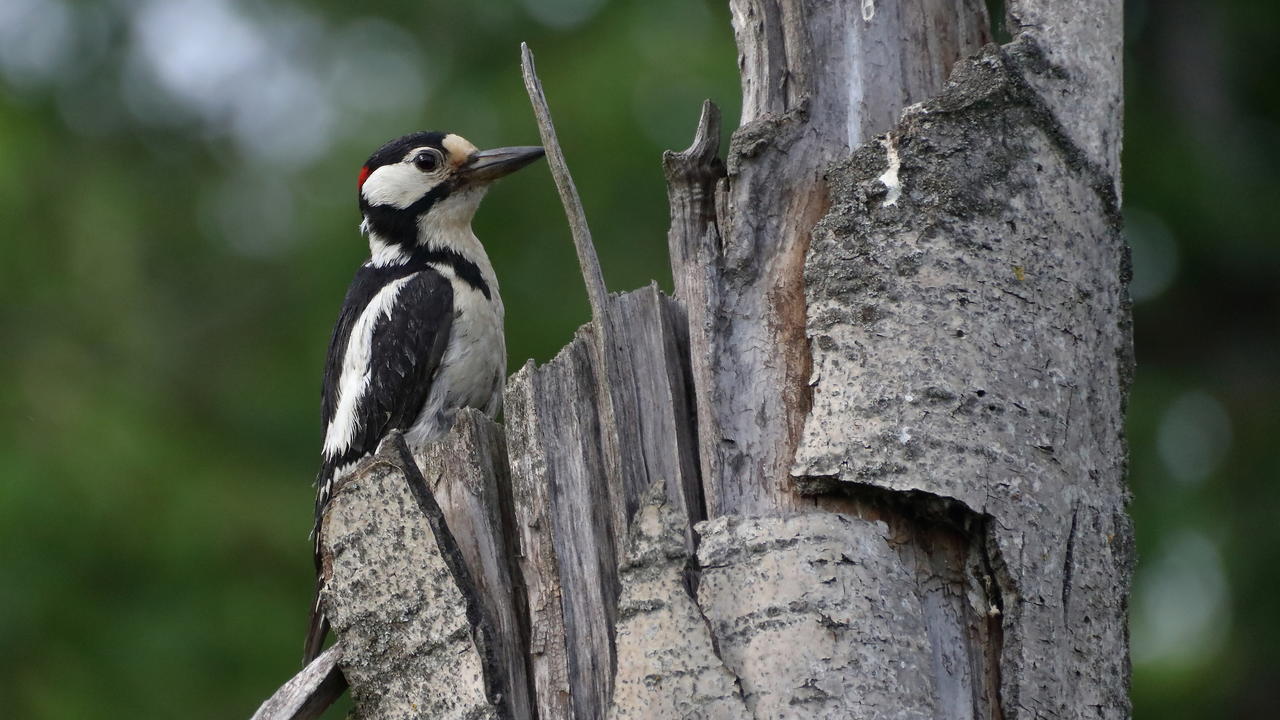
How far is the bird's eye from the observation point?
4.93 metres

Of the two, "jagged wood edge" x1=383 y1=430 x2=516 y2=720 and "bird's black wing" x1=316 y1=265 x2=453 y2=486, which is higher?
"bird's black wing" x1=316 y1=265 x2=453 y2=486

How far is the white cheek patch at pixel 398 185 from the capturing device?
195 inches

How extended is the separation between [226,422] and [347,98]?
1.83m

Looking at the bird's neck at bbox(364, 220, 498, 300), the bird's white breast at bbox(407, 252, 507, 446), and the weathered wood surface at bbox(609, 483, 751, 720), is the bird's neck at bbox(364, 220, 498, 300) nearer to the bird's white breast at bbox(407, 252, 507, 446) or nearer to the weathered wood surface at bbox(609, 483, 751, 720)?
the bird's white breast at bbox(407, 252, 507, 446)

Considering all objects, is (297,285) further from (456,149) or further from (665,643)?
(665,643)

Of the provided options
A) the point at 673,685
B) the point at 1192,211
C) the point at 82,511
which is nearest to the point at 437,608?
the point at 673,685

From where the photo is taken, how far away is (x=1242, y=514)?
21.1ft

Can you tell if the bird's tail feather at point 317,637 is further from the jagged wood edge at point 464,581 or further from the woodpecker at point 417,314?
the jagged wood edge at point 464,581

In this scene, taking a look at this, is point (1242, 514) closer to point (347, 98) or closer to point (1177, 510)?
point (1177, 510)

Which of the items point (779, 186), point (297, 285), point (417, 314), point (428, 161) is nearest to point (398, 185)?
point (428, 161)

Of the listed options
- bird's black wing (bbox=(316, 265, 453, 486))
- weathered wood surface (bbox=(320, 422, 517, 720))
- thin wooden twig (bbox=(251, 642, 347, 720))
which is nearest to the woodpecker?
bird's black wing (bbox=(316, 265, 453, 486))

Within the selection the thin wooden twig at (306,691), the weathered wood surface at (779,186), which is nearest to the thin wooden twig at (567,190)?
the weathered wood surface at (779,186)

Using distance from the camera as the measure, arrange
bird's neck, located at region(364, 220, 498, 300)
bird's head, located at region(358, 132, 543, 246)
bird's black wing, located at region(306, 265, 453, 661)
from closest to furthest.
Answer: bird's black wing, located at region(306, 265, 453, 661) → bird's neck, located at region(364, 220, 498, 300) → bird's head, located at region(358, 132, 543, 246)

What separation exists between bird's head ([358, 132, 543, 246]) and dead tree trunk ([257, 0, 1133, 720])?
208 centimetres
